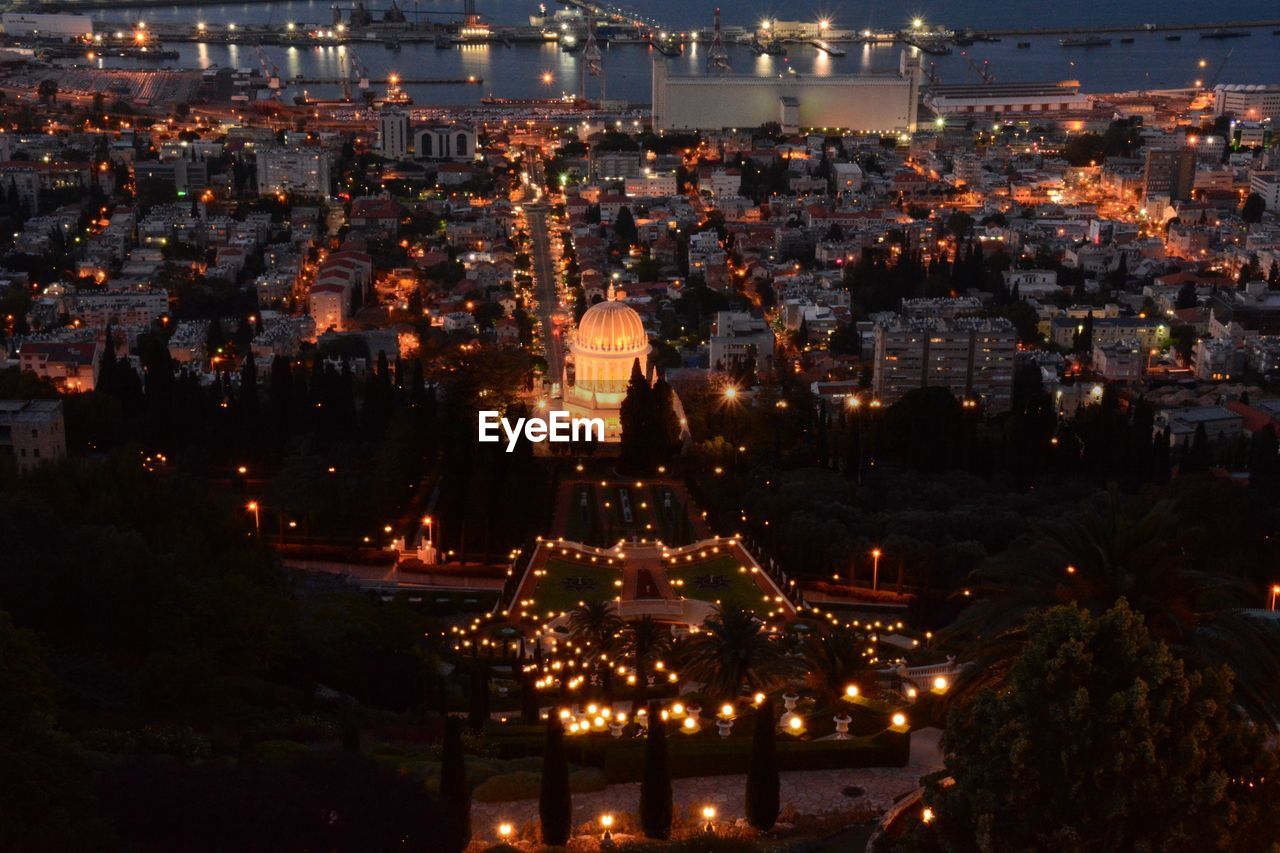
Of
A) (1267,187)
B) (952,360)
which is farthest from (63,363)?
(1267,187)

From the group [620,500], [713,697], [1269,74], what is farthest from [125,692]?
[1269,74]

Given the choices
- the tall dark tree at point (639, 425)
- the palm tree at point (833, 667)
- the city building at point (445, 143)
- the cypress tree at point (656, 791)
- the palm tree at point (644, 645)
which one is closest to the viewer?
the cypress tree at point (656, 791)

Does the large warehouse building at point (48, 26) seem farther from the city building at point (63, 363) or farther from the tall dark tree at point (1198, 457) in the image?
the tall dark tree at point (1198, 457)

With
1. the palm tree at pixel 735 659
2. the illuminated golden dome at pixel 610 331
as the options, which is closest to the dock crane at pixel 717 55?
the illuminated golden dome at pixel 610 331

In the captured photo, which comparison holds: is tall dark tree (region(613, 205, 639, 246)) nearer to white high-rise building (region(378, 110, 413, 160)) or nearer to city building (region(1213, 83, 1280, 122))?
white high-rise building (region(378, 110, 413, 160))

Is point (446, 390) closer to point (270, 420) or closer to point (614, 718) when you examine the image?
point (270, 420)

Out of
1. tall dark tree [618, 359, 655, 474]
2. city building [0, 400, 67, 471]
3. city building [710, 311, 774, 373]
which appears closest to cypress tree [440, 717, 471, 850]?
tall dark tree [618, 359, 655, 474]
